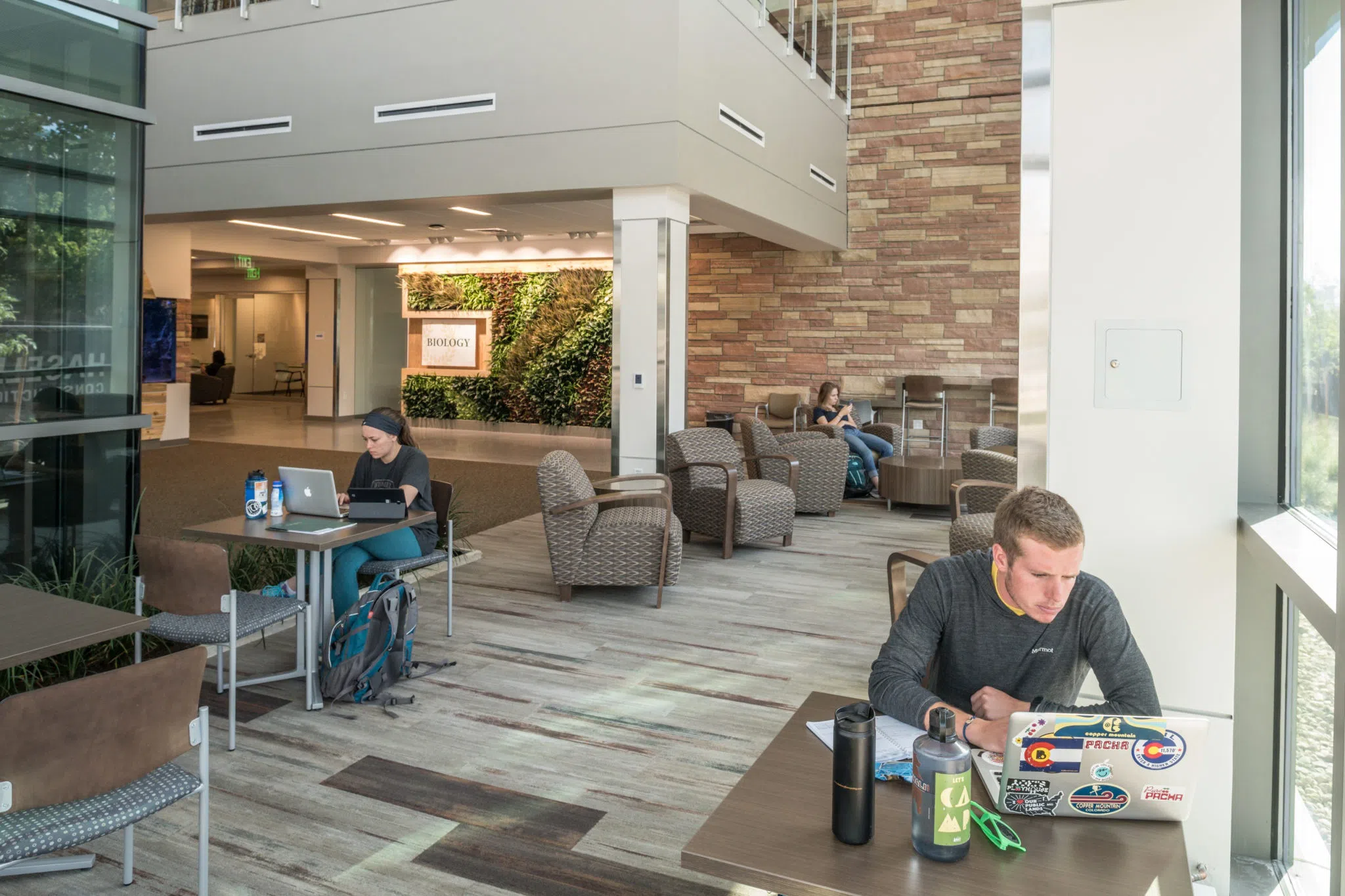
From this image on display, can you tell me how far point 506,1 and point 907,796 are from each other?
808 cm

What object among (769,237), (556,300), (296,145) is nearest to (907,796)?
(296,145)

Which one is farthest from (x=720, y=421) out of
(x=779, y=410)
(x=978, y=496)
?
(x=978, y=496)

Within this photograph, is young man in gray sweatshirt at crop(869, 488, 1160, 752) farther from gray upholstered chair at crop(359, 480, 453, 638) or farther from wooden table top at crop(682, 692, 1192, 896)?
gray upholstered chair at crop(359, 480, 453, 638)

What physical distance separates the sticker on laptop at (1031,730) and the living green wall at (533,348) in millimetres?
13697

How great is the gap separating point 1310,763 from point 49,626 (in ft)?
10.5

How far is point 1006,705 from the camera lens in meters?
2.10

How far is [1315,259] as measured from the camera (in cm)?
227

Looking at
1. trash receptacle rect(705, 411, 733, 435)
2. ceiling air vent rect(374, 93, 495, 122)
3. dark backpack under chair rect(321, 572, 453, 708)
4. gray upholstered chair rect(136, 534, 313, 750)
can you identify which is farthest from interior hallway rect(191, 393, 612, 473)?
gray upholstered chair rect(136, 534, 313, 750)

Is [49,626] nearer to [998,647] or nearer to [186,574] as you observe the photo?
[186,574]

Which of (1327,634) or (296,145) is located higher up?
(296,145)

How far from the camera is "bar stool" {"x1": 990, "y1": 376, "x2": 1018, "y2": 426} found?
11335mm

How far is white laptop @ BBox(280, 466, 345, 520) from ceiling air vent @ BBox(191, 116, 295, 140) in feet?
20.3

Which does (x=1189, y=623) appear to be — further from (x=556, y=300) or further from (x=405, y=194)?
(x=556, y=300)

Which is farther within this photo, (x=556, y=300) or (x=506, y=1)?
(x=556, y=300)
